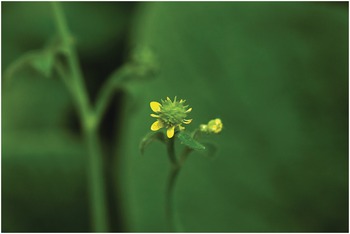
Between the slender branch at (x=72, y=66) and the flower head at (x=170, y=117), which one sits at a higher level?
the slender branch at (x=72, y=66)

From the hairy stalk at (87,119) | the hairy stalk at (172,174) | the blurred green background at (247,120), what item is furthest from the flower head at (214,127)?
the blurred green background at (247,120)

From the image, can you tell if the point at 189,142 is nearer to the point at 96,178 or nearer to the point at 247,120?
the point at 96,178

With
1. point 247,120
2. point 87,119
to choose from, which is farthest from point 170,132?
point 247,120

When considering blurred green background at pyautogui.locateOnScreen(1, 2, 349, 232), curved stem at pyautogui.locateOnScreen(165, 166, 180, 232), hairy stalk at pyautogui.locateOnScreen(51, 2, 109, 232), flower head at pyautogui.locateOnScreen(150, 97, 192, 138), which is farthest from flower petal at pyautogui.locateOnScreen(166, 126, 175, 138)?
blurred green background at pyautogui.locateOnScreen(1, 2, 349, 232)

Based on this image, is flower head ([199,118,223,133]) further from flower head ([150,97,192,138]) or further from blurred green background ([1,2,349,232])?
blurred green background ([1,2,349,232])

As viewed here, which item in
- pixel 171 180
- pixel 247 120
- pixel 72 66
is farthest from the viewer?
pixel 247 120

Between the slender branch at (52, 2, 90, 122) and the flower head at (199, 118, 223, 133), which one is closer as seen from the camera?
the flower head at (199, 118, 223, 133)

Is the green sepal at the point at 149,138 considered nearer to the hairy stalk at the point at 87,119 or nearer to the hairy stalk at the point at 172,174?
the hairy stalk at the point at 172,174
